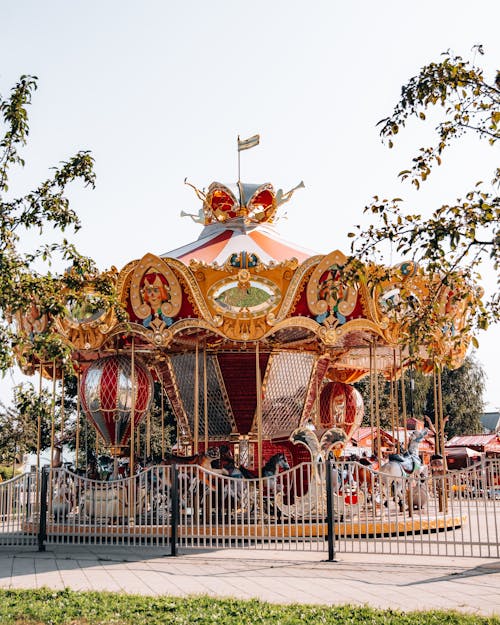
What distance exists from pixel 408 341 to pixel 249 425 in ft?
31.5

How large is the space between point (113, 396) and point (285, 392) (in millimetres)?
3437

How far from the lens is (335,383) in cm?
1738

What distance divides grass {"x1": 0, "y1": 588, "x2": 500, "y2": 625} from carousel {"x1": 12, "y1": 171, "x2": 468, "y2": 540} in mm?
4858

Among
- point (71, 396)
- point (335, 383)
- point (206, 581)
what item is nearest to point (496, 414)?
point (71, 396)

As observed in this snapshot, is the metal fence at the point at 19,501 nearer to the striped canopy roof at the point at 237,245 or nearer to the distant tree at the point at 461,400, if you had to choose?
the striped canopy roof at the point at 237,245

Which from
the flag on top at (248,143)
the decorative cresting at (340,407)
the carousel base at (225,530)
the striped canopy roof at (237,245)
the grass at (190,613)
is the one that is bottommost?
the grass at (190,613)

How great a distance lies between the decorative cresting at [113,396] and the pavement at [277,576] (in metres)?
3.23

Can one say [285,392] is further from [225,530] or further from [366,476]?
[225,530]

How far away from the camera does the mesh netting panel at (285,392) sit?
15180 mm

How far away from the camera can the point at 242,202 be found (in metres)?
15.4

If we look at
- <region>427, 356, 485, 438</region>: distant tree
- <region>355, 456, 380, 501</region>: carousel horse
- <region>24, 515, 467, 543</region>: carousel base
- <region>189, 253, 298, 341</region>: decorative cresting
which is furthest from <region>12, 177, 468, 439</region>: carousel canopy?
<region>427, 356, 485, 438</region>: distant tree

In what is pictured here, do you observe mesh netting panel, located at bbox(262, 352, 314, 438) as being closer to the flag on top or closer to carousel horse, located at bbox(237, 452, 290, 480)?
carousel horse, located at bbox(237, 452, 290, 480)

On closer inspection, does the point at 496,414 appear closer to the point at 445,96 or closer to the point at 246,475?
Result: the point at 246,475

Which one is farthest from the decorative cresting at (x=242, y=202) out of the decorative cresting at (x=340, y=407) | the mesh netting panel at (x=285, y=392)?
the decorative cresting at (x=340, y=407)
